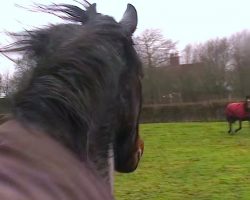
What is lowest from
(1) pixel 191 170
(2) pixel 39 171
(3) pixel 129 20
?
(1) pixel 191 170

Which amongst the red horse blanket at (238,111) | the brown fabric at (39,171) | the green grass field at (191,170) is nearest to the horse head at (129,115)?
the brown fabric at (39,171)

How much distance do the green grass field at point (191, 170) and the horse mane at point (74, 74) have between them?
5691 mm

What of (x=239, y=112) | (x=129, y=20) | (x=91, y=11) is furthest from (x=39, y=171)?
(x=239, y=112)

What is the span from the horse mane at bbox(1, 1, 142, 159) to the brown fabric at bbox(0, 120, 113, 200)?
5 cm

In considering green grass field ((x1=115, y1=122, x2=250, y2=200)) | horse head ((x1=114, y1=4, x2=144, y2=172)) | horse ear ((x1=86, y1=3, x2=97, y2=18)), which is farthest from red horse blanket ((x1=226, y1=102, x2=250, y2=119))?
horse ear ((x1=86, y1=3, x2=97, y2=18))

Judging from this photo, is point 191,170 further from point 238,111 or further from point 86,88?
point 238,111

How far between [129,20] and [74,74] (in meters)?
0.50

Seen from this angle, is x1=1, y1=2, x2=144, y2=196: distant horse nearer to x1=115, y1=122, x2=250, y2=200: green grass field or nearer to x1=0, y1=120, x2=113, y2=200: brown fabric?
x1=0, y1=120, x2=113, y2=200: brown fabric

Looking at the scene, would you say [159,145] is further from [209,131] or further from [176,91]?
[176,91]

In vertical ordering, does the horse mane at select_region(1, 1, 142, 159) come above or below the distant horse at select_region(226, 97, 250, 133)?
above

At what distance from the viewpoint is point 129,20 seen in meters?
1.72

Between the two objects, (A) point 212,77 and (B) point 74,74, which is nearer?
(B) point 74,74

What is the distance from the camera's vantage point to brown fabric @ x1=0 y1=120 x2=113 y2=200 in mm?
988

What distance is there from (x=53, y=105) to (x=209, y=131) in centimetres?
1774
